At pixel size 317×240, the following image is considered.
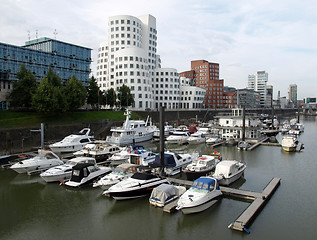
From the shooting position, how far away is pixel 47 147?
4394 centimetres

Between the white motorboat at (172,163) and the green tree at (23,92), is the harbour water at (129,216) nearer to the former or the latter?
the white motorboat at (172,163)

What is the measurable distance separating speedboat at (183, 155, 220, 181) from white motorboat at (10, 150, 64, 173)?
16.2 m

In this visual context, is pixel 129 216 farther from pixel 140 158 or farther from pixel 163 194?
pixel 140 158

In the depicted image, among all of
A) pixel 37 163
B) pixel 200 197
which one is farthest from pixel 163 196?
pixel 37 163

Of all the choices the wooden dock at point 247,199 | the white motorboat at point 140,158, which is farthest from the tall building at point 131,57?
the wooden dock at point 247,199

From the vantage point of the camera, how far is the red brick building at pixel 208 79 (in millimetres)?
164250

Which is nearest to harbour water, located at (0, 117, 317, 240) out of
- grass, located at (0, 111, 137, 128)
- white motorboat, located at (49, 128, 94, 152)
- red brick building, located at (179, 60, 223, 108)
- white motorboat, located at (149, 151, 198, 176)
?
white motorboat, located at (149, 151, 198, 176)

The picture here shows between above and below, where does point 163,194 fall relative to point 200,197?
below

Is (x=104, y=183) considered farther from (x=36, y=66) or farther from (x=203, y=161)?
(x=36, y=66)

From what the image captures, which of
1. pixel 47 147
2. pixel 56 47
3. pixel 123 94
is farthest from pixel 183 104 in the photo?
pixel 47 147

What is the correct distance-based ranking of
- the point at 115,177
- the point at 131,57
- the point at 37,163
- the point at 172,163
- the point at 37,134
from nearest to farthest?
the point at 115,177 < the point at 172,163 < the point at 37,163 < the point at 37,134 < the point at 131,57

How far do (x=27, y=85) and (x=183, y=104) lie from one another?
81626 mm

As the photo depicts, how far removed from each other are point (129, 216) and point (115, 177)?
221 inches

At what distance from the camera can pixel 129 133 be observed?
51969mm
